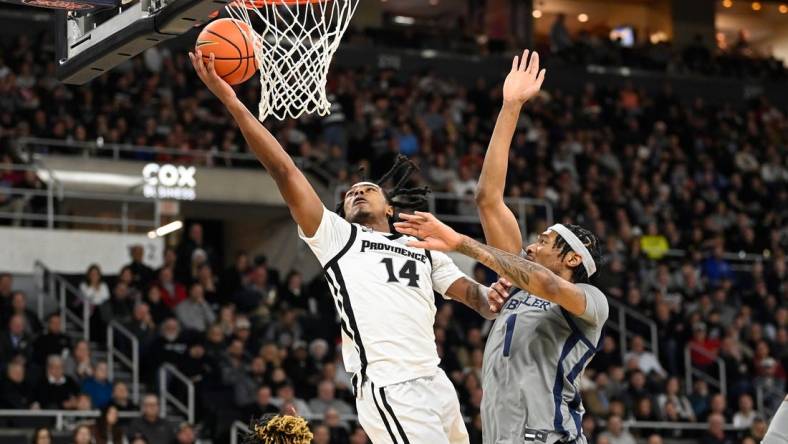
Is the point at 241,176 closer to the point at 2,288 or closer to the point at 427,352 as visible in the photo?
the point at 2,288

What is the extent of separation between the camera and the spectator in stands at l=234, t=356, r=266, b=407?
49.1 ft

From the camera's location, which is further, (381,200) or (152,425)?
(152,425)

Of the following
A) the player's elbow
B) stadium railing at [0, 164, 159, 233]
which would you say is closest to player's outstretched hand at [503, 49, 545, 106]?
the player's elbow

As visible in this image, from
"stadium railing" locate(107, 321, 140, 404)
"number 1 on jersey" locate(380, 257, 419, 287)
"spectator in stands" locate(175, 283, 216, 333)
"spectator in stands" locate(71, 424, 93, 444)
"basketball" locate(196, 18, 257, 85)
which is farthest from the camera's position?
"spectator in stands" locate(175, 283, 216, 333)

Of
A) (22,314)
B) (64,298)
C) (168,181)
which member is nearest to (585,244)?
(22,314)

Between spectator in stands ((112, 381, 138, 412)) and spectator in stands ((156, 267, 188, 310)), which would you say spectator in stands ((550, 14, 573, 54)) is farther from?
spectator in stands ((112, 381, 138, 412))

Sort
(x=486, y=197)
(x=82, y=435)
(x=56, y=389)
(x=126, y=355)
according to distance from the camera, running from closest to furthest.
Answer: (x=486, y=197) → (x=82, y=435) → (x=56, y=389) → (x=126, y=355)

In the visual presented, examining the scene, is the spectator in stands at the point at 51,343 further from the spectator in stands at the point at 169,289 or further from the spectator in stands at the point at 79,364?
the spectator in stands at the point at 169,289

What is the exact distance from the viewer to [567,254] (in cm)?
665

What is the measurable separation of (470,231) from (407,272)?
44.5 ft

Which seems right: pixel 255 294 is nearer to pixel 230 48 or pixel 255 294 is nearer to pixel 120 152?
pixel 120 152

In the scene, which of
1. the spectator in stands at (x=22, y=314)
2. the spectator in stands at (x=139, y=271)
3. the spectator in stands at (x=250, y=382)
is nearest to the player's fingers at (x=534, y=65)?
the spectator in stands at (x=250, y=382)

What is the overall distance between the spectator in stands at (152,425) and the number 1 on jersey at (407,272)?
746cm

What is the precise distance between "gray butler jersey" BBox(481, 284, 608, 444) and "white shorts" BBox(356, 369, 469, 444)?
0.72 ft
